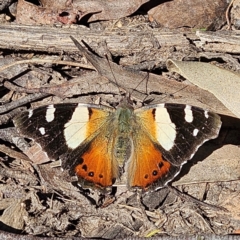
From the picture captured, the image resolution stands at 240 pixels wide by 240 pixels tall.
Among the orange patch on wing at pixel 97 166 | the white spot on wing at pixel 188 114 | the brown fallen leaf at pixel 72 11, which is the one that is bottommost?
the orange patch on wing at pixel 97 166

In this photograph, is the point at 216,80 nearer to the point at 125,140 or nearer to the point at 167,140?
the point at 167,140

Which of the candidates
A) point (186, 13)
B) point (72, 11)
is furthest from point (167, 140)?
point (72, 11)

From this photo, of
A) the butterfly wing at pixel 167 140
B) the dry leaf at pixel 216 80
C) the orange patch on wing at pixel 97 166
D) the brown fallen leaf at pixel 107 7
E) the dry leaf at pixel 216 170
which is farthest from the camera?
the brown fallen leaf at pixel 107 7

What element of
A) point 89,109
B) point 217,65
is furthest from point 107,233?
point 217,65

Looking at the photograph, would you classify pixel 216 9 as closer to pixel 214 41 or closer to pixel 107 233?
pixel 214 41

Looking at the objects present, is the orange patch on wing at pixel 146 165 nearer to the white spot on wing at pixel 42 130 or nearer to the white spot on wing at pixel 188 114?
the white spot on wing at pixel 188 114

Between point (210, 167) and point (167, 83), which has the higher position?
point (167, 83)

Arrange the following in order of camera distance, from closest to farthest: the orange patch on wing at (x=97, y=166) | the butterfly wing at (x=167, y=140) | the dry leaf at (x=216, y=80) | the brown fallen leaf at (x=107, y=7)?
the butterfly wing at (x=167, y=140)
the orange patch on wing at (x=97, y=166)
the dry leaf at (x=216, y=80)
the brown fallen leaf at (x=107, y=7)

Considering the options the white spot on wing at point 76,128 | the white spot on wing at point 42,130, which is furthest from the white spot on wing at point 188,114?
the white spot on wing at point 42,130
